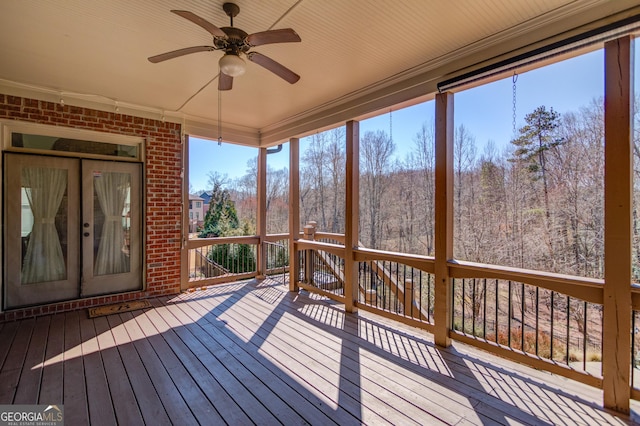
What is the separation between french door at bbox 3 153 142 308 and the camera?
3.65 m

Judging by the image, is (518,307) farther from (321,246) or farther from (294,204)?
(294,204)

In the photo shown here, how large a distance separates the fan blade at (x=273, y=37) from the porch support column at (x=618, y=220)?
7.10 ft

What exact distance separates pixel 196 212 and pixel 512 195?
17.0 ft

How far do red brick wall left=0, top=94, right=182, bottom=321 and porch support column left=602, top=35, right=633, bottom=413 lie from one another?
503 cm

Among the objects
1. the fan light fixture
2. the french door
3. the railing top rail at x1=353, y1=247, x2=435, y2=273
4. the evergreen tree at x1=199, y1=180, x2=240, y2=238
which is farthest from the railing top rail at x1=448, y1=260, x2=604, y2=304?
the evergreen tree at x1=199, y1=180, x2=240, y2=238

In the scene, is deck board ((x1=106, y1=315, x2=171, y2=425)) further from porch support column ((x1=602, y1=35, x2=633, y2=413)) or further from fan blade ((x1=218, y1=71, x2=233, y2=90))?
porch support column ((x1=602, y1=35, x2=633, y2=413))

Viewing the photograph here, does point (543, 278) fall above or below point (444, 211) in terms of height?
below

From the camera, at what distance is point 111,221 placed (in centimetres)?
429

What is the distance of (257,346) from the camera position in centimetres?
299

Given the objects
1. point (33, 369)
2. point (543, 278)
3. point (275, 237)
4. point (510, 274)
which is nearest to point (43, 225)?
point (33, 369)

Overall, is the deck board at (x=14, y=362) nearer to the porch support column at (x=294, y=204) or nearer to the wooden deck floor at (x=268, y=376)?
the wooden deck floor at (x=268, y=376)

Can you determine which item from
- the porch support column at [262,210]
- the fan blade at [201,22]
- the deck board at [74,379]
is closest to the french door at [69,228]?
the deck board at [74,379]

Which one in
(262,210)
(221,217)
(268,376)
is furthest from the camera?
(221,217)

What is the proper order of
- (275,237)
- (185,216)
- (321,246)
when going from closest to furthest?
1. (321,246)
2. (185,216)
3. (275,237)
